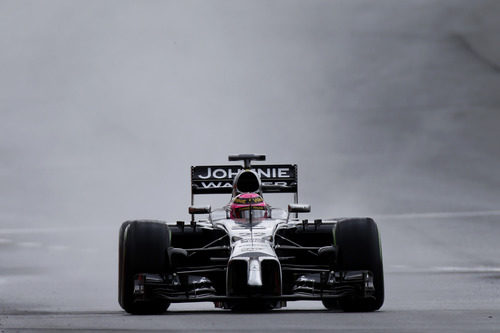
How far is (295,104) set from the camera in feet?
303

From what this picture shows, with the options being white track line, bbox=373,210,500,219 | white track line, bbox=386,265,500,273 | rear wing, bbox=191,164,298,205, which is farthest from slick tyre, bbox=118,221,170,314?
white track line, bbox=373,210,500,219

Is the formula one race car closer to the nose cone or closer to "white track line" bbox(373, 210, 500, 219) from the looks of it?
the nose cone

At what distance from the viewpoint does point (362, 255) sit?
13.2 meters

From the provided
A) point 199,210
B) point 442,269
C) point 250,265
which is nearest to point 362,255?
point 250,265

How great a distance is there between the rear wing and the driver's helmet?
146 cm

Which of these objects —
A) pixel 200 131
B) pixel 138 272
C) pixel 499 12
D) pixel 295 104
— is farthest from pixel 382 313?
pixel 499 12

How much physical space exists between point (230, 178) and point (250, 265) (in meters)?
4.54

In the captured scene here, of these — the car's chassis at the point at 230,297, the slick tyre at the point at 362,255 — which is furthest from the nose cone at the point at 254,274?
the slick tyre at the point at 362,255

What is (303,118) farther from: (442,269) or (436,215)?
(442,269)

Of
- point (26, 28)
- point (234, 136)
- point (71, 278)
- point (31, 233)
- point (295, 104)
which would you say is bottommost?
point (71, 278)

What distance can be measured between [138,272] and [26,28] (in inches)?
3191

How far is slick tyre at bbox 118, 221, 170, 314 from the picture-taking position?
1307 centimetres

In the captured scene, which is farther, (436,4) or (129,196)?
(436,4)

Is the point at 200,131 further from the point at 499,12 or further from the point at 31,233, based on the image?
the point at 499,12
